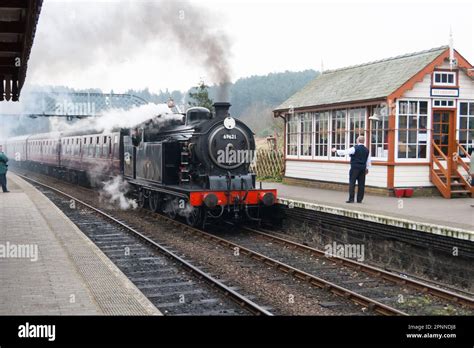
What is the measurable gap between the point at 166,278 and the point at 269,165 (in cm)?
1585

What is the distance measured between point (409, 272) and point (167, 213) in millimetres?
7714

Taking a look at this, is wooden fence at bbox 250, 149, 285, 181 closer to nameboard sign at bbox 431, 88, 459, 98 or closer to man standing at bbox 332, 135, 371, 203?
nameboard sign at bbox 431, 88, 459, 98

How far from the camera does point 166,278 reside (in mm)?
8875

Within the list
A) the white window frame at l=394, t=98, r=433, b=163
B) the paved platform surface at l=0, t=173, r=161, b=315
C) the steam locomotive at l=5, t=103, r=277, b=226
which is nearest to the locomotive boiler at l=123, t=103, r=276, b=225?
the steam locomotive at l=5, t=103, r=277, b=226

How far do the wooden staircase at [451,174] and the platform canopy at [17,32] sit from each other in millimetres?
10736

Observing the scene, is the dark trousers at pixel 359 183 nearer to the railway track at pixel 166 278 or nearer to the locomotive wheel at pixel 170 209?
the locomotive wheel at pixel 170 209

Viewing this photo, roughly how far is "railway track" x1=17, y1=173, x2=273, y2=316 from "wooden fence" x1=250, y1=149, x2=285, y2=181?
409 inches

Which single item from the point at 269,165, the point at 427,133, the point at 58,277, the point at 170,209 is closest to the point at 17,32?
the point at 58,277

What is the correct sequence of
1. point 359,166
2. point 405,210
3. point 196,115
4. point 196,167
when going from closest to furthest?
point 405,210
point 196,167
point 359,166
point 196,115

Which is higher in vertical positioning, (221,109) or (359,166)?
(221,109)

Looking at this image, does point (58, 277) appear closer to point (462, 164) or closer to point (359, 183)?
point (359, 183)

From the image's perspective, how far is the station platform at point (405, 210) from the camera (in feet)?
31.0
